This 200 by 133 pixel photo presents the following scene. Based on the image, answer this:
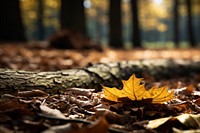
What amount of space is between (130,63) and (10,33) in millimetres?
8287

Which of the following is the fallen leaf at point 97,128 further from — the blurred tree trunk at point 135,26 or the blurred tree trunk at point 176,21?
the blurred tree trunk at point 176,21

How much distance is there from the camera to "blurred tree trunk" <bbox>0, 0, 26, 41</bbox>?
10469 millimetres

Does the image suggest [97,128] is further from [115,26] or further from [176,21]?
[176,21]

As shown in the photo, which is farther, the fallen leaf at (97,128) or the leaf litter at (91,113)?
the leaf litter at (91,113)

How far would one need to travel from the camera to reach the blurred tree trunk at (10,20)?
10469 mm

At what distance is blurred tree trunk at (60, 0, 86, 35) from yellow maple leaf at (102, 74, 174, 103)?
27.1 feet

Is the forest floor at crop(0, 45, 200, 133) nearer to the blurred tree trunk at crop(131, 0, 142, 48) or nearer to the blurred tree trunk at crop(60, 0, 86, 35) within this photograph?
the blurred tree trunk at crop(60, 0, 86, 35)

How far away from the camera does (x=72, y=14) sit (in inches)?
384

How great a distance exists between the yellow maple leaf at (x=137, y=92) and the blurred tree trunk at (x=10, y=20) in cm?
958

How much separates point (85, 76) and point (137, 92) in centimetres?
93

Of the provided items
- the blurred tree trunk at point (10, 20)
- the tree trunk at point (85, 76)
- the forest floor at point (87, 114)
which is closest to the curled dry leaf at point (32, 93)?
the forest floor at point (87, 114)

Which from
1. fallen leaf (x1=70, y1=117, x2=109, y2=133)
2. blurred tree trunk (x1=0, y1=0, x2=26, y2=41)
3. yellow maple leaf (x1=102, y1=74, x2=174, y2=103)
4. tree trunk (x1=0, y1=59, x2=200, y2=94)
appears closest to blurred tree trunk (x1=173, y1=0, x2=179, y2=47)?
blurred tree trunk (x1=0, y1=0, x2=26, y2=41)

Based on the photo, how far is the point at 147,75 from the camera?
3504 mm

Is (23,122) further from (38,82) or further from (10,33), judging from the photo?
(10,33)
